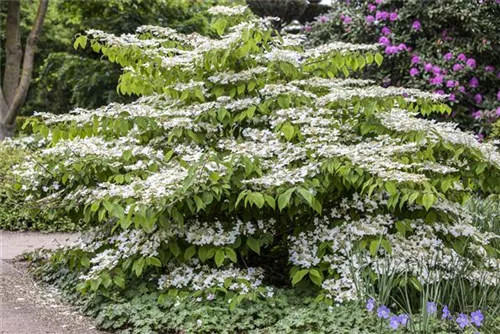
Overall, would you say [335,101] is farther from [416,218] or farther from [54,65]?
[54,65]

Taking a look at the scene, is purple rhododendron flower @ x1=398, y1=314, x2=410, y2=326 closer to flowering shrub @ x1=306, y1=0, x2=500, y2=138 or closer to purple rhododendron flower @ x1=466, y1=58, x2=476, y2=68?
flowering shrub @ x1=306, y1=0, x2=500, y2=138

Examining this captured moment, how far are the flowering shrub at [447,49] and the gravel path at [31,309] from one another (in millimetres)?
5871

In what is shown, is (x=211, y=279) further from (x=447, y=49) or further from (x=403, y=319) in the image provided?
(x=447, y=49)

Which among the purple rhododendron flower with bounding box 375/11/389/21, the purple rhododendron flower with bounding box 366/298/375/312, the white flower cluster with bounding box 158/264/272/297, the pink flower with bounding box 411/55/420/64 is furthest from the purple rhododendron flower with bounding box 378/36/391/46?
the purple rhododendron flower with bounding box 366/298/375/312

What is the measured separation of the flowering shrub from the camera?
847 centimetres

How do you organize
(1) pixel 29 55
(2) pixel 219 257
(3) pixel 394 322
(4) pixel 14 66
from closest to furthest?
1. (3) pixel 394 322
2. (2) pixel 219 257
3. (1) pixel 29 55
4. (4) pixel 14 66

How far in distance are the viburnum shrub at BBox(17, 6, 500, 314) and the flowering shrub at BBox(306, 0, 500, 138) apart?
4449 millimetres

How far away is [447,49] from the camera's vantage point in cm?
870

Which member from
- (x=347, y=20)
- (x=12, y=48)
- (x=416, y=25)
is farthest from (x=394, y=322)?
(x=12, y=48)

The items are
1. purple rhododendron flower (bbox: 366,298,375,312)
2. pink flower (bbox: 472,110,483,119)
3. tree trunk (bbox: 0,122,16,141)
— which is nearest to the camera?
purple rhododendron flower (bbox: 366,298,375,312)

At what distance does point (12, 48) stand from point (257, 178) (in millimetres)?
8338

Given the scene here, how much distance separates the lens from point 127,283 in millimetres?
4055

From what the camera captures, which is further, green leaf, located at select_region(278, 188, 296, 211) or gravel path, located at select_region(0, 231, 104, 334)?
gravel path, located at select_region(0, 231, 104, 334)

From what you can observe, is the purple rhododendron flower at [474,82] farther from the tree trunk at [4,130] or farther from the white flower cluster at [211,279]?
the tree trunk at [4,130]
